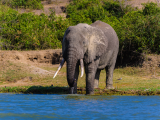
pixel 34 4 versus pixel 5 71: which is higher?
pixel 34 4

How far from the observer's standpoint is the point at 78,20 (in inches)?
909

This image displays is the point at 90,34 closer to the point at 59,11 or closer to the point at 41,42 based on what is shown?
the point at 41,42

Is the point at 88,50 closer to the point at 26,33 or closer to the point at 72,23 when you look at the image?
the point at 26,33

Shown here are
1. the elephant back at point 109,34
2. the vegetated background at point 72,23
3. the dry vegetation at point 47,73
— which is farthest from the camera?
the vegetated background at point 72,23

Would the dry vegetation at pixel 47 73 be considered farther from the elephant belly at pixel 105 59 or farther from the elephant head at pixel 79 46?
the elephant head at pixel 79 46

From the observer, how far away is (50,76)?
45.9 ft

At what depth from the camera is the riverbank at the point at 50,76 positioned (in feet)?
34.7

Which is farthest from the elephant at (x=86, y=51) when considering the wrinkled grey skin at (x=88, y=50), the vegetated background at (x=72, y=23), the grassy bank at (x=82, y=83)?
the vegetated background at (x=72, y=23)

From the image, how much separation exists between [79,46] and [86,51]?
0.64m

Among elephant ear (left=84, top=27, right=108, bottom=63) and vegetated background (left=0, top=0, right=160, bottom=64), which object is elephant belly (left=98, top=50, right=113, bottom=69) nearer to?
elephant ear (left=84, top=27, right=108, bottom=63)

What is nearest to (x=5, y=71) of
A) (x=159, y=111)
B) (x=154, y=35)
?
(x=154, y=35)

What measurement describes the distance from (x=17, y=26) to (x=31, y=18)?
6.44ft

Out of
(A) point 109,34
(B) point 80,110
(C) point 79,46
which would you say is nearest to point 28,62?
(A) point 109,34

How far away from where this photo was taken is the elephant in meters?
8.16
